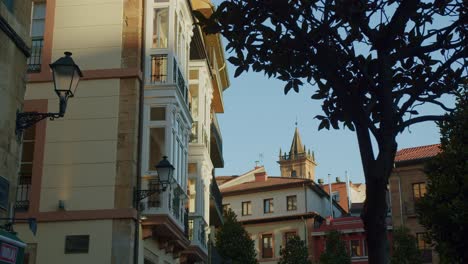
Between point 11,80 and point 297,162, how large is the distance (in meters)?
117

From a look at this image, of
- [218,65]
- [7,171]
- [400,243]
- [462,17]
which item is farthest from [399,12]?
[400,243]

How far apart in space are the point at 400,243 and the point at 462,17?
34.5 m

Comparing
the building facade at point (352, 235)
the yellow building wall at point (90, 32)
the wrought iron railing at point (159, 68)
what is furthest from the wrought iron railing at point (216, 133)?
the building facade at point (352, 235)

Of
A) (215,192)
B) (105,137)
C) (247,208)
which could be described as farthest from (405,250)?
(105,137)

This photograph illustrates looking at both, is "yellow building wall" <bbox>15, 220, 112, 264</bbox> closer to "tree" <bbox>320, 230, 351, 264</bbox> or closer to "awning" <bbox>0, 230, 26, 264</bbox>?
"awning" <bbox>0, 230, 26, 264</bbox>

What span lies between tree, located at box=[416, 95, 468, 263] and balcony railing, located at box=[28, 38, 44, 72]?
10379mm

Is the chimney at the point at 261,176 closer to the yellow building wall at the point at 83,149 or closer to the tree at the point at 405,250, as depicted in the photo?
the tree at the point at 405,250

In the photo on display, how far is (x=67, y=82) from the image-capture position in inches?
391

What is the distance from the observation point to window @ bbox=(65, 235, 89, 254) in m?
16.7

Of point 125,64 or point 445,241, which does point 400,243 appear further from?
point 125,64

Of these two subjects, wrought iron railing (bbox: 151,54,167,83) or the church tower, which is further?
the church tower

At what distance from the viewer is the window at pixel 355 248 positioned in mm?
53594

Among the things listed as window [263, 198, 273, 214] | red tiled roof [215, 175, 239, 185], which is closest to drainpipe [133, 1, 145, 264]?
window [263, 198, 273, 214]

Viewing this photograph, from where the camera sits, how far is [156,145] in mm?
19016
